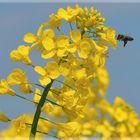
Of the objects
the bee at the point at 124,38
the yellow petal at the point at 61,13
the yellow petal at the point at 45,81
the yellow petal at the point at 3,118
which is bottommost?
the yellow petal at the point at 3,118

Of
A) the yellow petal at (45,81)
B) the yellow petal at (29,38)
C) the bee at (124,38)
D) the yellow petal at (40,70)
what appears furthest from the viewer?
the bee at (124,38)

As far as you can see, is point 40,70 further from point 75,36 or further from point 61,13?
point 61,13

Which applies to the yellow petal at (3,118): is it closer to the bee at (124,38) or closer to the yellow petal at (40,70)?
the yellow petal at (40,70)

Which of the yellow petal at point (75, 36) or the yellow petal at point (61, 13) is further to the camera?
the yellow petal at point (61, 13)

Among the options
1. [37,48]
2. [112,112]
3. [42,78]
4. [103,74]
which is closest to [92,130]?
[112,112]

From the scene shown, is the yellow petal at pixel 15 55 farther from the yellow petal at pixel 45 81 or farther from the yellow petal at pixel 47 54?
the yellow petal at pixel 45 81

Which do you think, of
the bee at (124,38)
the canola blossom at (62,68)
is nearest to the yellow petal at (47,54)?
the canola blossom at (62,68)

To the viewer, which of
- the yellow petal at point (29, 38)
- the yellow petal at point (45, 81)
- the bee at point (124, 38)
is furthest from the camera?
the bee at point (124, 38)

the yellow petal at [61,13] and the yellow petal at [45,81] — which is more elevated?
the yellow petal at [61,13]

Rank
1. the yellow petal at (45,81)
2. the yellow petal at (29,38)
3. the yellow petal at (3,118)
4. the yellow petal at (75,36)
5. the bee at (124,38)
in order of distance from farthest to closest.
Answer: the bee at (124,38) < the yellow petal at (29,38) < the yellow petal at (3,118) < the yellow petal at (75,36) < the yellow petal at (45,81)
